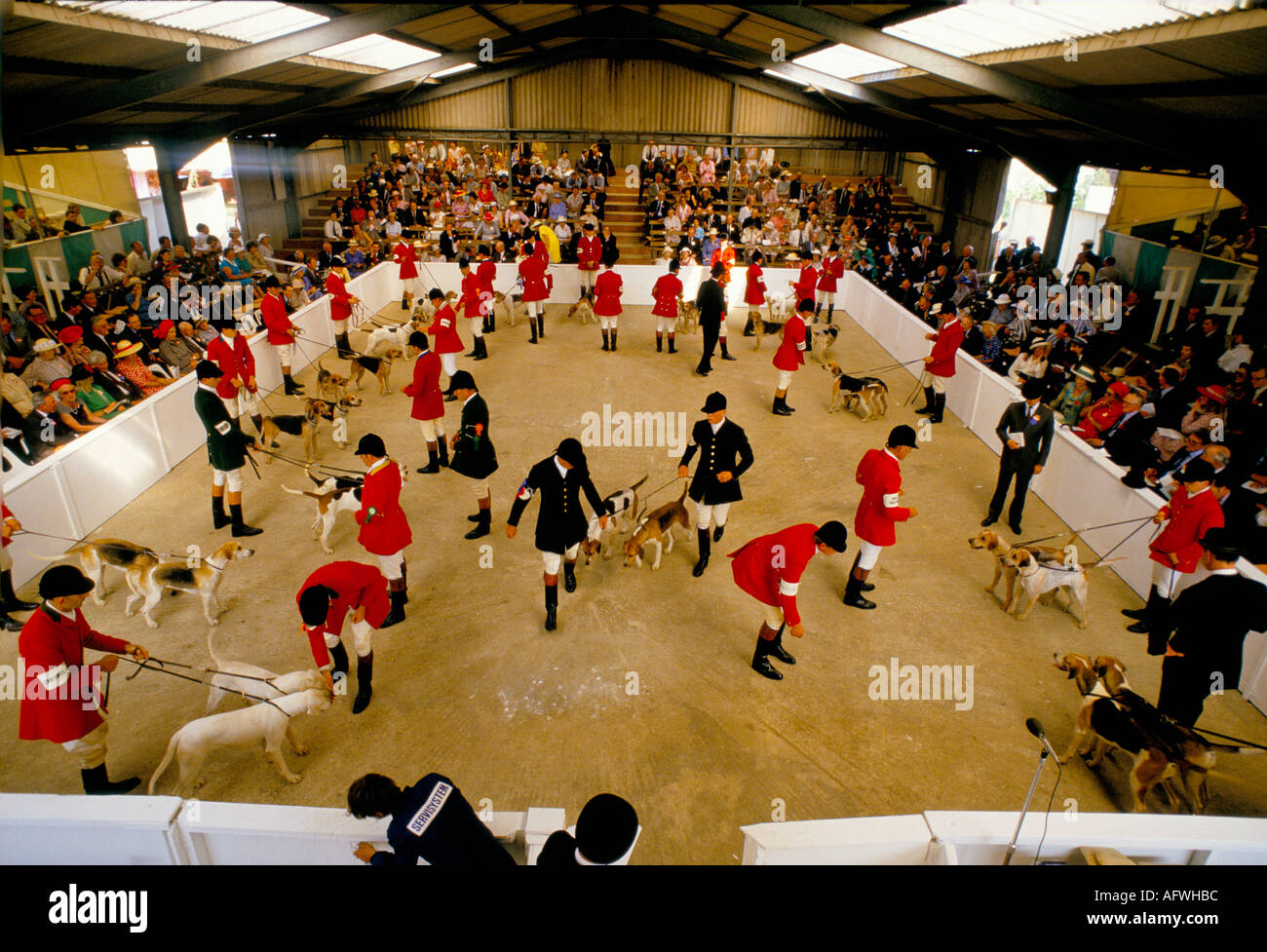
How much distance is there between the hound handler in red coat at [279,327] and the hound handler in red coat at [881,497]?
8.22 metres

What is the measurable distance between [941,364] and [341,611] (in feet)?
26.7

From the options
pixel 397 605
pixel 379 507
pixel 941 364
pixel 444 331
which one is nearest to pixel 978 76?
pixel 941 364

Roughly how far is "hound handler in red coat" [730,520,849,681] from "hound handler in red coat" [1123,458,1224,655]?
2552 millimetres

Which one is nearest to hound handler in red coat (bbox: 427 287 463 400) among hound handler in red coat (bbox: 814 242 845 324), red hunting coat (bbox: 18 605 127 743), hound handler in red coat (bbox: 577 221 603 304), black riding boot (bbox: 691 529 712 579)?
black riding boot (bbox: 691 529 712 579)

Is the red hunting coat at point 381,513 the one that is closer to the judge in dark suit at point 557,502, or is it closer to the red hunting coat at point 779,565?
the judge in dark suit at point 557,502

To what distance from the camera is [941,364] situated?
31.8 ft

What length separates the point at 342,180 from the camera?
86.7 ft

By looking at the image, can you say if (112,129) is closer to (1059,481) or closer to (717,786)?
→ (717,786)

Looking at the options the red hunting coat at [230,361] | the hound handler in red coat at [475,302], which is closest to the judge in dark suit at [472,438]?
the red hunting coat at [230,361]

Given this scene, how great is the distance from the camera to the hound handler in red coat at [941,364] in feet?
31.3

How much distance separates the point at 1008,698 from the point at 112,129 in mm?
16582
